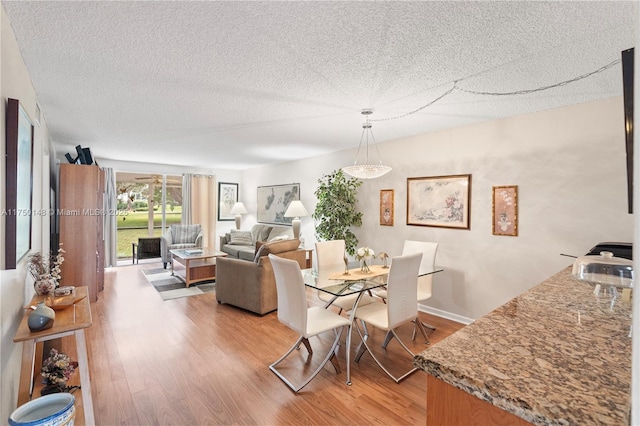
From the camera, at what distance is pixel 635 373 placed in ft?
1.29

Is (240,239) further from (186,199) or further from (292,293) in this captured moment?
(292,293)

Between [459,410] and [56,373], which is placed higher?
[459,410]

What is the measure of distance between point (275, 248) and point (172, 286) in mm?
2381

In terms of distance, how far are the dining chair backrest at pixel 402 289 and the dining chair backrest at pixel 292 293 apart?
69cm

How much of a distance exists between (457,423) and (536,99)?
9.76 ft

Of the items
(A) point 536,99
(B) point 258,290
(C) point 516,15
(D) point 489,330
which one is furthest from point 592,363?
(B) point 258,290

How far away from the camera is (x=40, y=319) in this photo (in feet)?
5.16

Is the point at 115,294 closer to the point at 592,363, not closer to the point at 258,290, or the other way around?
the point at 258,290

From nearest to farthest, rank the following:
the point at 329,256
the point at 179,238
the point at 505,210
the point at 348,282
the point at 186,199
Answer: the point at 348,282 < the point at 505,210 < the point at 329,256 < the point at 179,238 < the point at 186,199

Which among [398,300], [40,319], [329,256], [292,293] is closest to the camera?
[40,319]

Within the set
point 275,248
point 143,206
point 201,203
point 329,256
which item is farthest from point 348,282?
point 143,206

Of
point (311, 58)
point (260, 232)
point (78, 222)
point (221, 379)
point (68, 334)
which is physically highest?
point (311, 58)

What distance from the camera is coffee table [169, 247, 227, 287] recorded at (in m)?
5.15

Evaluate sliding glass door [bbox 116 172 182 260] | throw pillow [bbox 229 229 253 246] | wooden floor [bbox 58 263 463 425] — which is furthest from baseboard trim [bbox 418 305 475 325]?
sliding glass door [bbox 116 172 182 260]
